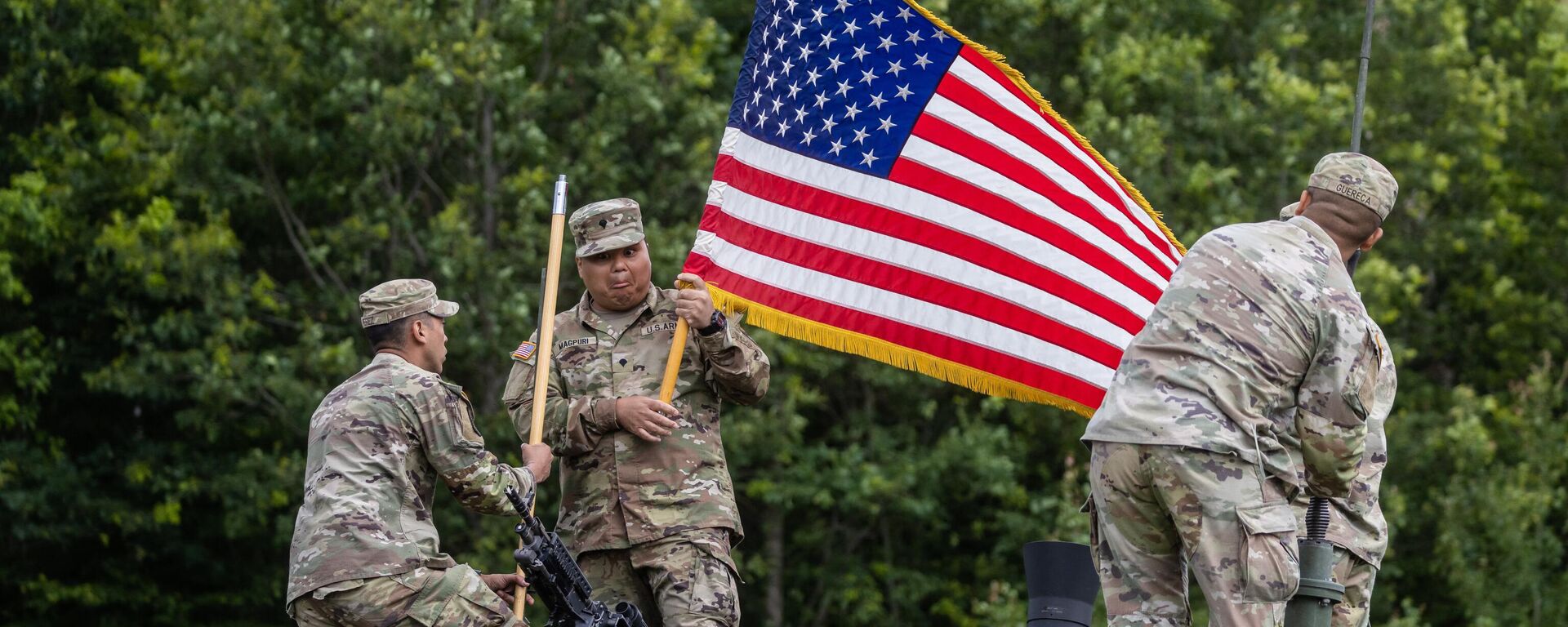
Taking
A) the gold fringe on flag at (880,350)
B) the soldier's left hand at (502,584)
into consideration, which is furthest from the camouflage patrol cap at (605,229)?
the soldier's left hand at (502,584)

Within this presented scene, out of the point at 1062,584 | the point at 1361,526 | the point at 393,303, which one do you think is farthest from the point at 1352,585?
the point at 393,303

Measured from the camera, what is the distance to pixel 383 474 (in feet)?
19.1

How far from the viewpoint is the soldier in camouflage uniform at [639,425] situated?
6461 millimetres

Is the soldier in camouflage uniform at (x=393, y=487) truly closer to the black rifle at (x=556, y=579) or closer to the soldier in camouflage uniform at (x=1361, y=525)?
the black rifle at (x=556, y=579)

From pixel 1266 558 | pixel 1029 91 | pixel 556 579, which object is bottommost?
pixel 556 579

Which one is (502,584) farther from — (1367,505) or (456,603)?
(1367,505)

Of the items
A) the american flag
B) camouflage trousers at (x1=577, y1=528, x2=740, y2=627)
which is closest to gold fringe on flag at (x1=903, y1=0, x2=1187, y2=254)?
the american flag

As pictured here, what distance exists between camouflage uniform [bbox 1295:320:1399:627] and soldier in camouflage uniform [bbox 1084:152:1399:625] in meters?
0.78

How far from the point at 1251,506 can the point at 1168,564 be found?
1.10 ft

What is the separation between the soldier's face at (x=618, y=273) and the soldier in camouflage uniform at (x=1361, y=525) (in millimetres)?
2208

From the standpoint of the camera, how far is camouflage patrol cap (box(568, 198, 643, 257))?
6609 millimetres

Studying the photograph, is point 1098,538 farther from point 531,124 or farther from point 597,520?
point 531,124

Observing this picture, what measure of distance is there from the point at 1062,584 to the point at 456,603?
2082 mm

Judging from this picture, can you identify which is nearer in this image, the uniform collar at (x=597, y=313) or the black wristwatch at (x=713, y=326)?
the black wristwatch at (x=713, y=326)
